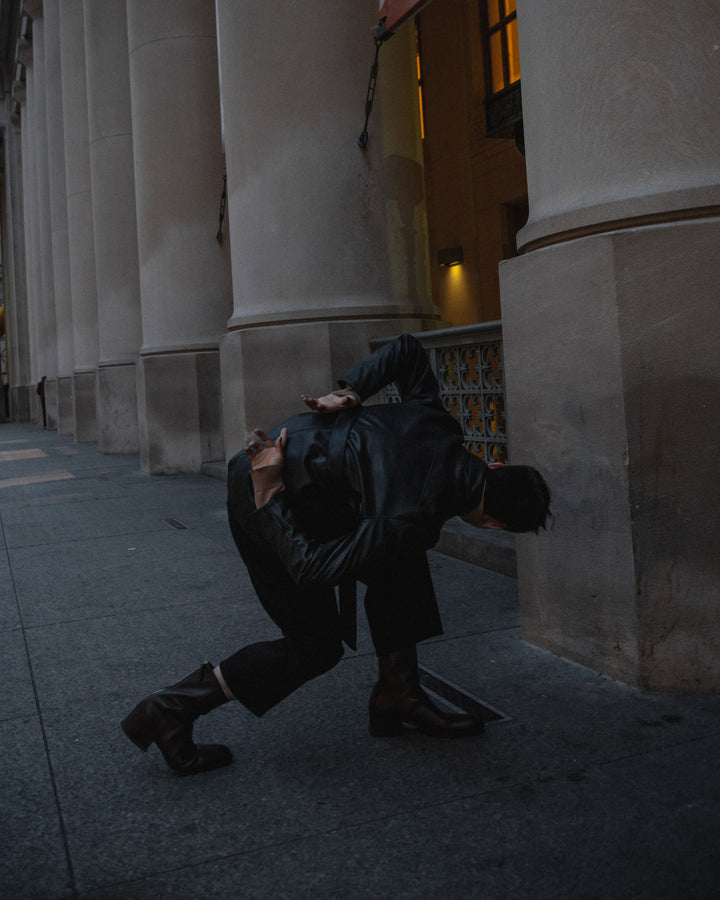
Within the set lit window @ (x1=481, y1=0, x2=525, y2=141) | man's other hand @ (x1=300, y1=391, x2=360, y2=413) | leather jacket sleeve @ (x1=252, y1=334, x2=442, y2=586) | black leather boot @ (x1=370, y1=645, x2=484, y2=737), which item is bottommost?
black leather boot @ (x1=370, y1=645, x2=484, y2=737)

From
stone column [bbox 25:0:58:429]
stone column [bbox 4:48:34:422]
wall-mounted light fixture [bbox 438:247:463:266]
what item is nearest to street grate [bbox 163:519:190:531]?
wall-mounted light fixture [bbox 438:247:463:266]

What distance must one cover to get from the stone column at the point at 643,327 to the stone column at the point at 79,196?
1654cm

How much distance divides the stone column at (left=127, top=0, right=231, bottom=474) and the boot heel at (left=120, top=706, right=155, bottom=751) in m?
9.09

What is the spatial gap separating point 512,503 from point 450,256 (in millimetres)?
14229

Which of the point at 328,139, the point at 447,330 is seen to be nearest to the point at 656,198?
the point at 447,330

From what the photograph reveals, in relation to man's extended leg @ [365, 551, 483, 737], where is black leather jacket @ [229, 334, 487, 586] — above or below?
above

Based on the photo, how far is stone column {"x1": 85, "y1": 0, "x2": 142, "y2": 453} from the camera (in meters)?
15.3

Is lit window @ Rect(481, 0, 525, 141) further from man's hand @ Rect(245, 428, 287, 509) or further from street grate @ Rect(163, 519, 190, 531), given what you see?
man's hand @ Rect(245, 428, 287, 509)

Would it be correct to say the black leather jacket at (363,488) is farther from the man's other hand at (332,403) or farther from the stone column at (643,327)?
the stone column at (643,327)

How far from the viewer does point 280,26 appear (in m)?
7.88

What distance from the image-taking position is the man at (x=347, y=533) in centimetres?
260

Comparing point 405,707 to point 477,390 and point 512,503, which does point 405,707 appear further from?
point 477,390

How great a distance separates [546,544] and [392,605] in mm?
1088

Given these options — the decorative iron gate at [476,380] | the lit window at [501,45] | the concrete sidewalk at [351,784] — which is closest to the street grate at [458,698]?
the concrete sidewalk at [351,784]
